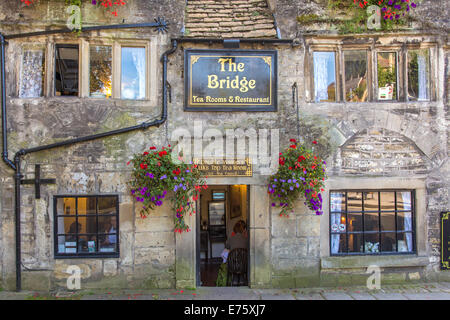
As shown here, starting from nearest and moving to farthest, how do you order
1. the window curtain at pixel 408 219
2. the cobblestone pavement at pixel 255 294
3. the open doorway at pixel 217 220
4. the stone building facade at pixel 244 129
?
1. the cobblestone pavement at pixel 255 294
2. the stone building facade at pixel 244 129
3. the window curtain at pixel 408 219
4. the open doorway at pixel 217 220

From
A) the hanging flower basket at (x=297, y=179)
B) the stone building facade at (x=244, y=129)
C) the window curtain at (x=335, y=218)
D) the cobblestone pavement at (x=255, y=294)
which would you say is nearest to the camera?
the hanging flower basket at (x=297, y=179)

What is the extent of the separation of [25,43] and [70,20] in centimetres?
100

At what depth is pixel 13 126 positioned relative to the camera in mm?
6352

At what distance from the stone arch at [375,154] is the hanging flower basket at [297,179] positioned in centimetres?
62

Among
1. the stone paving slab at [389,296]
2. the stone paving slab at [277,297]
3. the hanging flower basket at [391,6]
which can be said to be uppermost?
the hanging flower basket at [391,6]

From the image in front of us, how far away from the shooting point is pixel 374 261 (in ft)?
21.6

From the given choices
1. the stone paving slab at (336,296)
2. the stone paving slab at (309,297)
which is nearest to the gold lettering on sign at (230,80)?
the stone paving slab at (309,297)

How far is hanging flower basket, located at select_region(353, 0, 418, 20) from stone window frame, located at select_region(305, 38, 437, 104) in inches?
20.7

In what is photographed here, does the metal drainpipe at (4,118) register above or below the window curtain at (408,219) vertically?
above

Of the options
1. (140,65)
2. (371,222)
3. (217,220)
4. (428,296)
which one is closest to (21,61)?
(140,65)

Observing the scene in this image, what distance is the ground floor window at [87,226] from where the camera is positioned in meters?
6.40

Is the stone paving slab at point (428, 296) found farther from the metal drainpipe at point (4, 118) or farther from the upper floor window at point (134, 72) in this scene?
the metal drainpipe at point (4, 118)

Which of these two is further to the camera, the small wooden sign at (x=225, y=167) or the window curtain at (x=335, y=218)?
the window curtain at (x=335, y=218)

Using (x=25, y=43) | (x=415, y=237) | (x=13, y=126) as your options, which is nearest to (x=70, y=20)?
(x=25, y=43)
